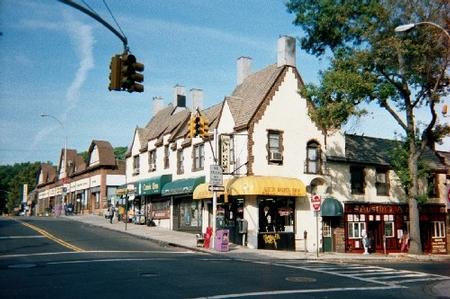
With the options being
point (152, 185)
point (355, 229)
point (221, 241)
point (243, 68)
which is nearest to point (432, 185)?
point (355, 229)

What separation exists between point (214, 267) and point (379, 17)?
19973mm

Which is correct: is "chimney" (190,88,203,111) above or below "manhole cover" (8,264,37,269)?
above

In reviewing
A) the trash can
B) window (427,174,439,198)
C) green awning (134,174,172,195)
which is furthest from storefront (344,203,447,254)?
green awning (134,174,172,195)

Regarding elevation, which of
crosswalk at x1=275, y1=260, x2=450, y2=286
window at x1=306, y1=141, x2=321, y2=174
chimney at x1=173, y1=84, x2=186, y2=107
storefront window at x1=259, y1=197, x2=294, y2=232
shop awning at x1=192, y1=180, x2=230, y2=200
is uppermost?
chimney at x1=173, y1=84, x2=186, y2=107

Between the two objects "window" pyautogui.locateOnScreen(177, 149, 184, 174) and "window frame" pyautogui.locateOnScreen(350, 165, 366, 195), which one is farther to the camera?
"window" pyautogui.locateOnScreen(177, 149, 184, 174)

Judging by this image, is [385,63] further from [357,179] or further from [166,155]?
[166,155]

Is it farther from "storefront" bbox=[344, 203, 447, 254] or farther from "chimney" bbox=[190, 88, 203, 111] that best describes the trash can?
"chimney" bbox=[190, 88, 203, 111]

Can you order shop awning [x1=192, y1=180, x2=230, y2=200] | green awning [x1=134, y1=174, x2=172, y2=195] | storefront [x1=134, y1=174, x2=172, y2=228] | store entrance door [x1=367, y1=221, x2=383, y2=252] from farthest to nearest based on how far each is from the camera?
A: storefront [x1=134, y1=174, x2=172, y2=228], green awning [x1=134, y1=174, x2=172, y2=195], store entrance door [x1=367, y1=221, x2=383, y2=252], shop awning [x1=192, y1=180, x2=230, y2=200]

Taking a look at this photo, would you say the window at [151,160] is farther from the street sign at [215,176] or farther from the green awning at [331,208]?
the street sign at [215,176]

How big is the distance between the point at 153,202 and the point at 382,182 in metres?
19.6

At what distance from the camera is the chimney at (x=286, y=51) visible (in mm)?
32344

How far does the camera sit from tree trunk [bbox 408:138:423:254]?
30.5 m

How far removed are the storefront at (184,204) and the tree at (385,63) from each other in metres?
10.3

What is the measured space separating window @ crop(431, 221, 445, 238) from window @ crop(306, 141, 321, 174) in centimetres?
1228
